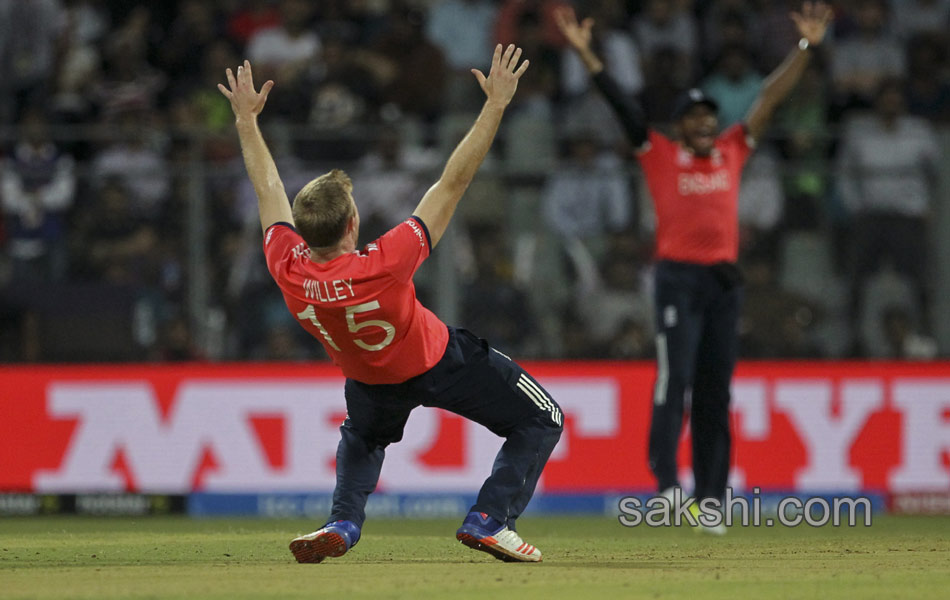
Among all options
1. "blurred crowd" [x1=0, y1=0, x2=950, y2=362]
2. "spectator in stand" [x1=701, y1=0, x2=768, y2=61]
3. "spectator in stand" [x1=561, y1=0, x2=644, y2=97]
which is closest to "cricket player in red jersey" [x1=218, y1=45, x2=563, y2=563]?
"blurred crowd" [x1=0, y1=0, x2=950, y2=362]

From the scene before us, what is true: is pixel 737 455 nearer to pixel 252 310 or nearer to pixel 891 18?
pixel 252 310

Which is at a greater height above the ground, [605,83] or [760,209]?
[605,83]

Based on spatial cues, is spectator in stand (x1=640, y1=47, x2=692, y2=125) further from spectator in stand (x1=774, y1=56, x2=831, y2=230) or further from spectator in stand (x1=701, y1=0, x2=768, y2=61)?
spectator in stand (x1=774, y1=56, x2=831, y2=230)

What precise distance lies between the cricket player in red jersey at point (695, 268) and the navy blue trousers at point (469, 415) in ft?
7.77

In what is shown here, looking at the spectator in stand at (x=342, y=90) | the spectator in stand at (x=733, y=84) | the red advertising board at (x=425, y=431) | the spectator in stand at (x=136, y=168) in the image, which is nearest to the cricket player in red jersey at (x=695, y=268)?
the red advertising board at (x=425, y=431)

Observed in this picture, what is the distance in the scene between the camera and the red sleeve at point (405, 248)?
666 cm

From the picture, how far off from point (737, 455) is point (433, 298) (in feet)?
9.66

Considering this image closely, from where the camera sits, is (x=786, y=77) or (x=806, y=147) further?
(x=806, y=147)

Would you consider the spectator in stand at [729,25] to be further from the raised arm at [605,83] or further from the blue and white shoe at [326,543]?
the blue and white shoe at [326,543]

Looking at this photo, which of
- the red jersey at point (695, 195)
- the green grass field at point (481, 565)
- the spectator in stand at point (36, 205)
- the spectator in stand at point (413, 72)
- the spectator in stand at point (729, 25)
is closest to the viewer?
the green grass field at point (481, 565)

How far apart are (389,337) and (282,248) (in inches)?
26.4

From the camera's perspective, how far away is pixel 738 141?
32.6 feet

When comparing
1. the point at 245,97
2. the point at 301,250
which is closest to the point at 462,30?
the point at 245,97

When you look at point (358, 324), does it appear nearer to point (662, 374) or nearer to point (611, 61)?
point (662, 374)
